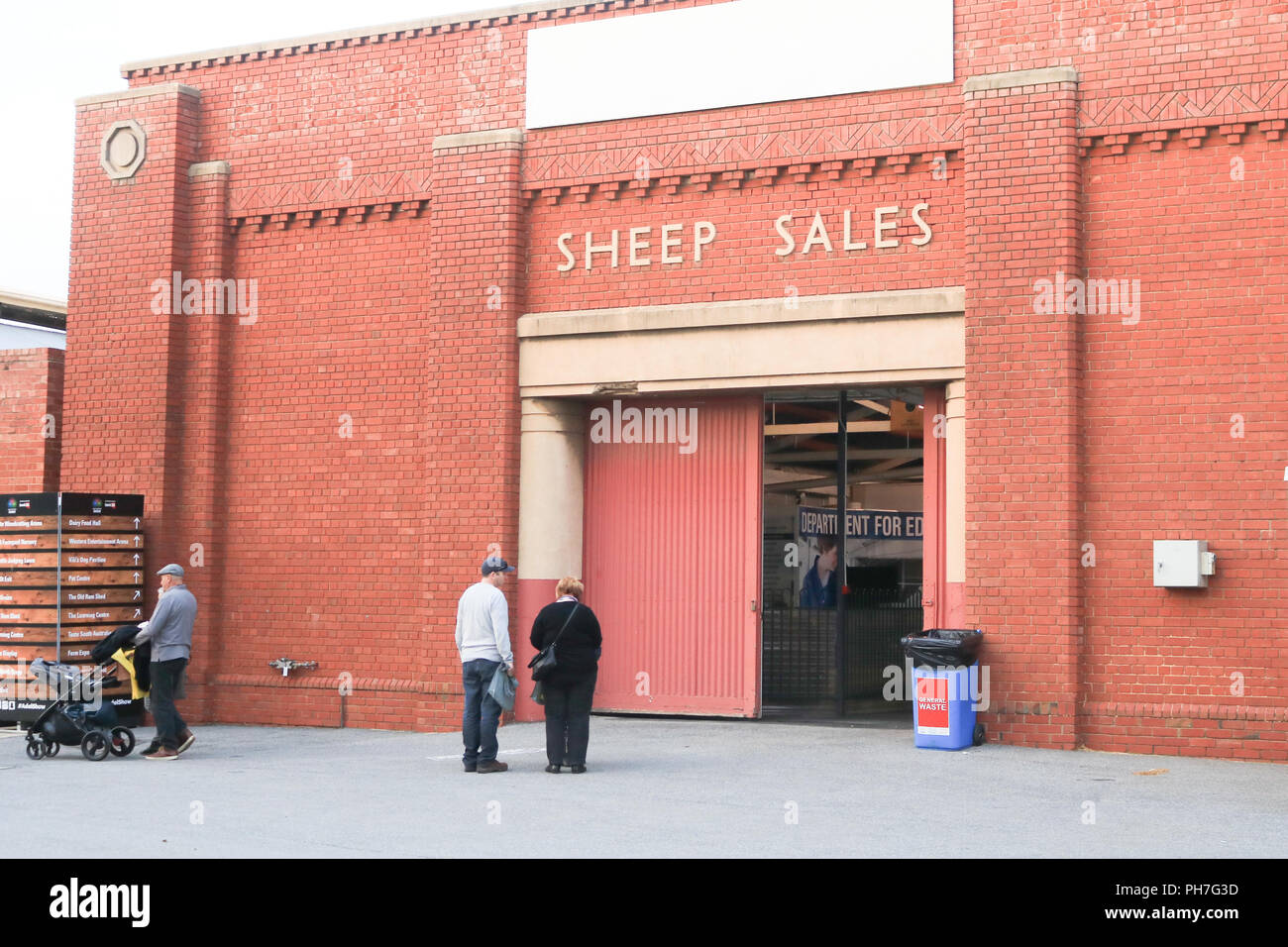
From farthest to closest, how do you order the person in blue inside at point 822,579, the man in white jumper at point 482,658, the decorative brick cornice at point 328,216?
the person in blue inside at point 822,579, the decorative brick cornice at point 328,216, the man in white jumper at point 482,658

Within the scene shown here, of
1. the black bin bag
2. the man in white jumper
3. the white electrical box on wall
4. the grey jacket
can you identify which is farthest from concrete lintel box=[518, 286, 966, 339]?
the grey jacket

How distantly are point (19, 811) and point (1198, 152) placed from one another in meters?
11.3

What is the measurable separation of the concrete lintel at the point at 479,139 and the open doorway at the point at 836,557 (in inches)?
160

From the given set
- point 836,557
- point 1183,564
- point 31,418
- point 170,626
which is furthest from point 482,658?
point 31,418

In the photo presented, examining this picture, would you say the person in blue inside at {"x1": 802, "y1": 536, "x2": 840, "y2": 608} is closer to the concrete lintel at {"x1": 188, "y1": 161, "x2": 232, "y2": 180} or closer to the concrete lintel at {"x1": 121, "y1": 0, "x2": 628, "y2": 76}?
the concrete lintel at {"x1": 121, "y1": 0, "x2": 628, "y2": 76}

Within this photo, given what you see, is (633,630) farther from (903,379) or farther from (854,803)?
(854,803)

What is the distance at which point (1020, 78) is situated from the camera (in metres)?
13.9

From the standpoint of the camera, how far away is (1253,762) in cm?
1270

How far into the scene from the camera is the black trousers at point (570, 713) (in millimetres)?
12125

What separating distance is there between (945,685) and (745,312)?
432cm

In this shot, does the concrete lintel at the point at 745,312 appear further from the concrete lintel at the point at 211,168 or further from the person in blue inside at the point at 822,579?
the concrete lintel at the point at 211,168

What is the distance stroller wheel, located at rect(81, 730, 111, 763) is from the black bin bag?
7349 millimetres

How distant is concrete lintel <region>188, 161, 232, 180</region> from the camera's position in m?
17.6

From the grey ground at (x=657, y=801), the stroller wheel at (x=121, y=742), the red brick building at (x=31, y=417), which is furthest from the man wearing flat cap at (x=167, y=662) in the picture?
the red brick building at (x=31, y=417)
